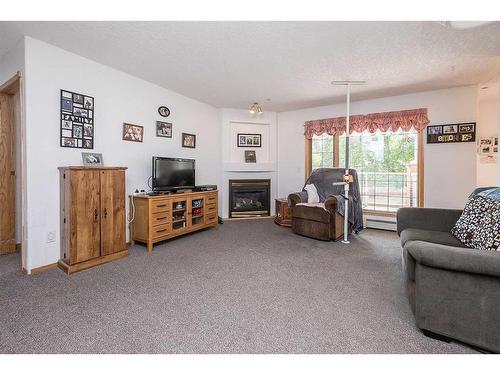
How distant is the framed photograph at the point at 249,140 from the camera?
528cm

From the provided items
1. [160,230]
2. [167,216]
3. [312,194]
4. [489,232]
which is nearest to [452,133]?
[312,194]

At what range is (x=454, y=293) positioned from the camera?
4.34 ft

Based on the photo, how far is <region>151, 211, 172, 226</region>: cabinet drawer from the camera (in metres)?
3.17

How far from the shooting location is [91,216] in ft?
Answer: 8.48

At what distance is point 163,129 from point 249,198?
231 cm

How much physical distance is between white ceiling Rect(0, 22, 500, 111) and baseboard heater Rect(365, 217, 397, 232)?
223 cm

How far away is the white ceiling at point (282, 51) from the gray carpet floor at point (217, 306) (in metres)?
2.34

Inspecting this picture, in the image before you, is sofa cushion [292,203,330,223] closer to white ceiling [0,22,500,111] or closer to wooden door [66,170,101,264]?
white ceiling [0,22,500,111]

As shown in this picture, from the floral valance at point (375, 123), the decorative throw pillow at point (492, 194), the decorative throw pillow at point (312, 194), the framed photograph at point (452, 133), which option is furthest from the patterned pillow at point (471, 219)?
the floral valance at point (375, 123)

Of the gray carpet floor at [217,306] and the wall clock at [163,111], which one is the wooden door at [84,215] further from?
the wall clock at [163,111]

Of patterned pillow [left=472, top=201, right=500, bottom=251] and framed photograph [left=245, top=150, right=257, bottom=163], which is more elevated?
framed photograph [left=245, top=150, right=257, bottom=163]

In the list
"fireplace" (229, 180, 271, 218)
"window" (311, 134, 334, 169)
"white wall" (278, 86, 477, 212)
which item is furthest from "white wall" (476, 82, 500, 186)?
"fireplace" (229, 180, 271, 218)

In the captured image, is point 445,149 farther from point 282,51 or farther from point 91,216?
point 91,216

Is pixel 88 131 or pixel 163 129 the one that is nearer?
pixel 88 131
